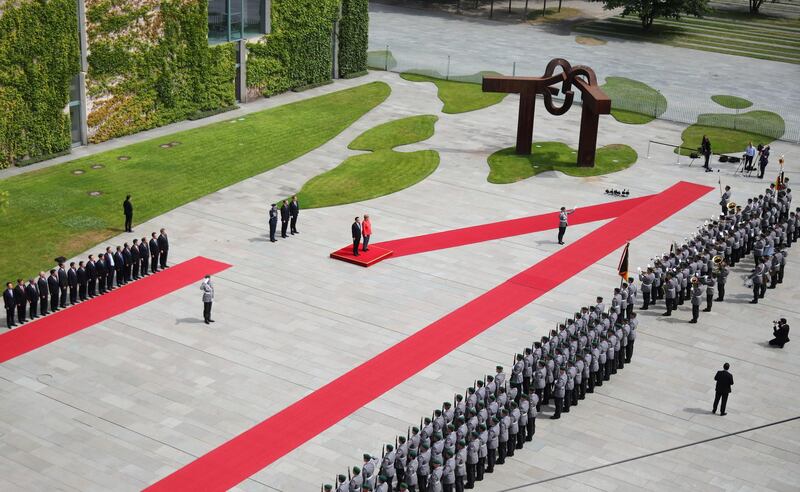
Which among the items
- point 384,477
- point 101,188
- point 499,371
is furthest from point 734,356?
point 101,188

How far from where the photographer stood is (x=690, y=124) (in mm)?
59031

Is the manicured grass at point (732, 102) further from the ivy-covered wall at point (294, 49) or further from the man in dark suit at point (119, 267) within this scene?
the man in dark suit at point (119, 267)

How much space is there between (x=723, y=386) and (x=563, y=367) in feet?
14.1

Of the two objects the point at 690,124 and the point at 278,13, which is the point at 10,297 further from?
the point at 690,124

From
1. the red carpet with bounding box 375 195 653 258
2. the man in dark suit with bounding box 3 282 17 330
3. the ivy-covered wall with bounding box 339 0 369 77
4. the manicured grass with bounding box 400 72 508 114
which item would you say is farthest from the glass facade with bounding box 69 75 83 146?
the manicured grass with bounding box 400 72 508 114

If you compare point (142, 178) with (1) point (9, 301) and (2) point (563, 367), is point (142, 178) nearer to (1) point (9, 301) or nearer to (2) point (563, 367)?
(1) point (9, 301)

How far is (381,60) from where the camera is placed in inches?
2682

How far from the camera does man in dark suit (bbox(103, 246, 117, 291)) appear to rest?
34.2 metres

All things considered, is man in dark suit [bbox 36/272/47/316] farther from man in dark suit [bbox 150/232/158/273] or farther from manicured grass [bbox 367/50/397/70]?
manicured grass [bbox 367/50/397/70]

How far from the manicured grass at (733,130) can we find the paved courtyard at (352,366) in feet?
38.0

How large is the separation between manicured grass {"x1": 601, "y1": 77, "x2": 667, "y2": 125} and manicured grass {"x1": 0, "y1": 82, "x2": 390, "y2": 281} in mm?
14806

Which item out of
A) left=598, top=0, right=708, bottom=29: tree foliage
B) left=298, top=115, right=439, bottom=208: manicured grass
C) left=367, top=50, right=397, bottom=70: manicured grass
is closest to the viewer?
left=298, top=115, right=439, bottom=208: manicured grass

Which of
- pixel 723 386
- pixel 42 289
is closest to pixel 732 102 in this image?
pixel 723 386

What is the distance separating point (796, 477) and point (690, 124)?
35.8 meters
